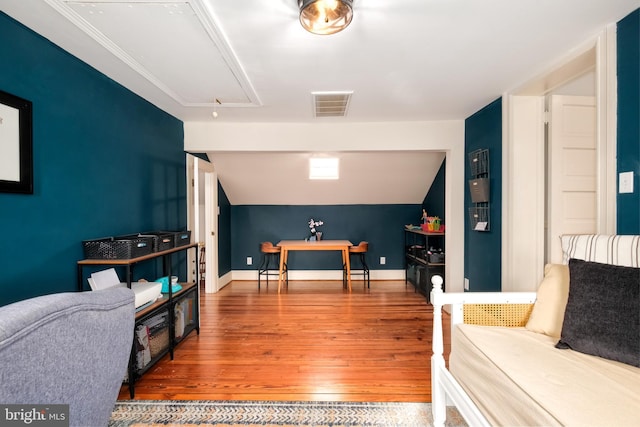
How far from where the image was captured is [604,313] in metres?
1.29

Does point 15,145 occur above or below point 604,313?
above

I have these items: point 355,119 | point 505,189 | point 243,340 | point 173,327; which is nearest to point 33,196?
point 173,327

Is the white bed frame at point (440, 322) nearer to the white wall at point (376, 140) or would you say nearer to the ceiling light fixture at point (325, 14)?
the ceiling light fixture at point (325, 14)

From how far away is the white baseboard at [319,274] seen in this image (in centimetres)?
516

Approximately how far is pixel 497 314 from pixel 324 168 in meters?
3.34

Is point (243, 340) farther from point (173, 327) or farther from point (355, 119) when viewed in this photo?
point (355, 119)

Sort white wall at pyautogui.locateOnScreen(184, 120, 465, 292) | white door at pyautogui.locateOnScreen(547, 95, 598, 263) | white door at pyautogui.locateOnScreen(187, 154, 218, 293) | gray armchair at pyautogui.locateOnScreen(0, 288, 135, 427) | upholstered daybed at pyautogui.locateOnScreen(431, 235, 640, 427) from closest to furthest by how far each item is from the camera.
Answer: gray armchair at pyautogui.locateOnScreen(0, 288, 135, 427) < upholstered daybed at pyautogui.locateOnScreen(431, 235, 640, 427) < white door at pyautogui.locateOnScreen(547, 95, 598, 263) < white wall at pyautogui.locateOnScreen(184, 120, 465, 292) < white door at pyautogui.locateOnScreen(187, 154, 218, 293)

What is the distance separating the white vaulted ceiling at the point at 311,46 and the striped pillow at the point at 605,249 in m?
1.16

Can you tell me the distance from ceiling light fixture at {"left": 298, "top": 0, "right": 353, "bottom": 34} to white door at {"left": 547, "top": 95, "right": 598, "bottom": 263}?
2.16m

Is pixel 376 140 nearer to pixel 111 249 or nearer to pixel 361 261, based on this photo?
pixel 361 261

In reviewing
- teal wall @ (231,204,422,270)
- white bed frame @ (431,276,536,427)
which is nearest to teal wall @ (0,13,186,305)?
white bed frame @ (431,276,536,427)

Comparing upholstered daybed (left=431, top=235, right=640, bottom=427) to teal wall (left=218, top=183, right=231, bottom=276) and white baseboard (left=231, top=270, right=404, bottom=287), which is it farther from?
teal wall (left=218, top=183, right=231, bottom=276)

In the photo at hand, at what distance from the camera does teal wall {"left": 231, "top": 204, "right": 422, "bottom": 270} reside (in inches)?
205

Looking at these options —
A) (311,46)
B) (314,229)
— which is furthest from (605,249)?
(314,229)
